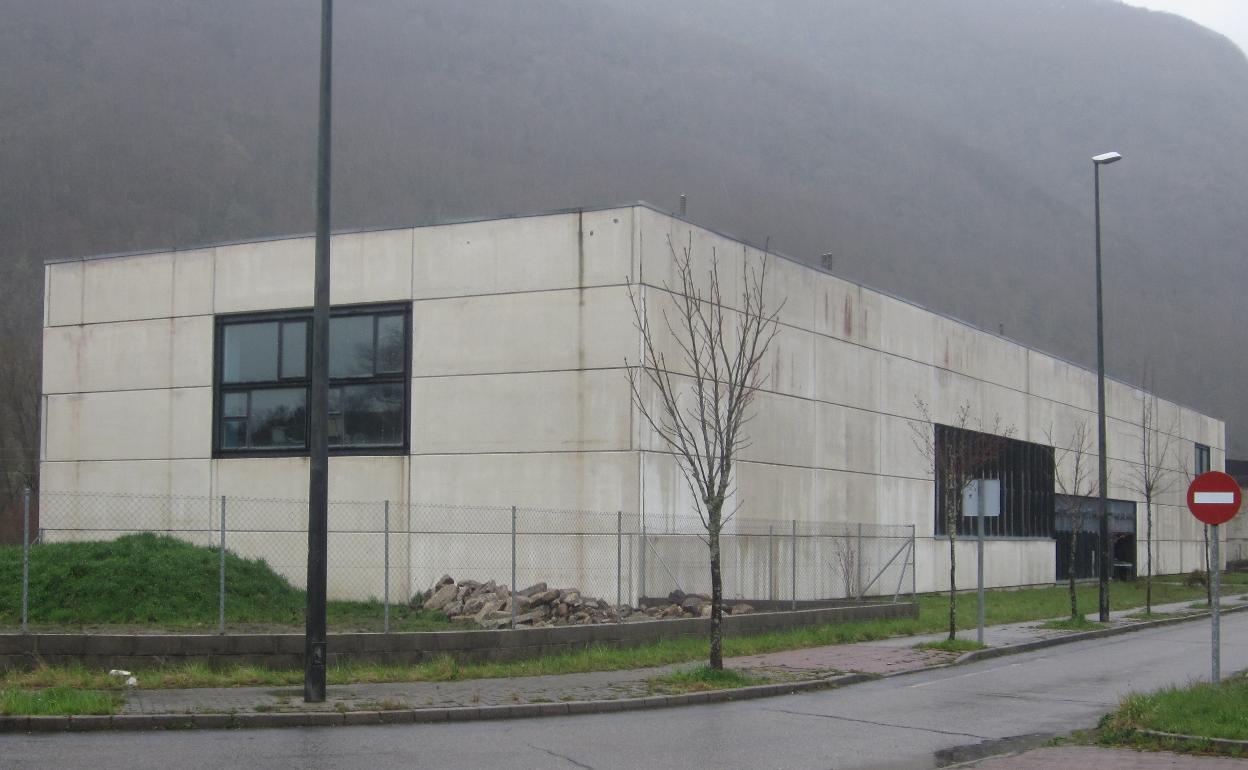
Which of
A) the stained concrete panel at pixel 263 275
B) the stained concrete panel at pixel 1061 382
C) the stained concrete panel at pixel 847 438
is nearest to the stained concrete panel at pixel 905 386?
the stained concrete panel at pixel 847 438

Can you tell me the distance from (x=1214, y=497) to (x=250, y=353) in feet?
67.9

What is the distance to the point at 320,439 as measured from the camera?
15375mm

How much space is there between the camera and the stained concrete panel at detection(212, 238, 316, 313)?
94.6ft

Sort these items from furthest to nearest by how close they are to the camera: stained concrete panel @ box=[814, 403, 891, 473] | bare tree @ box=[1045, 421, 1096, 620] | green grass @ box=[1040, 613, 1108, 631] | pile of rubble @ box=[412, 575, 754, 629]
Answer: bare tree @ box=[1045, 421, 1096, 620] < stained concrete panel @ box=[814, 403, 891, 473] < green grass @ box=[1040, 613, 1108, 631] < pile of rubble @ box=[412, 575, 754, 629]

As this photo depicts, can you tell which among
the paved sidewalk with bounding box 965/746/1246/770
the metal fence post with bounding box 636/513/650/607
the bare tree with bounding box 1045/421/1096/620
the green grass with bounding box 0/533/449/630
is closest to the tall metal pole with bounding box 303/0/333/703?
the green grass with bounding box 0/533/449/630

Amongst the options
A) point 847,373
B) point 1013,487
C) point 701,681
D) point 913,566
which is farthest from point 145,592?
point 1013,487

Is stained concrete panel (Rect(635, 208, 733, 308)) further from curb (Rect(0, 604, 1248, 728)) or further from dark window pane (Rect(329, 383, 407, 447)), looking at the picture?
curb (Rect(0, 604, 1248, 728))

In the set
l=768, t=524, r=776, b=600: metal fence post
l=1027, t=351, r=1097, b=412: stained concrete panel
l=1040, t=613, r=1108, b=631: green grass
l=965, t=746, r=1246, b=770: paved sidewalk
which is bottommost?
l=1040, t=613, r=1108, b=631: green grass

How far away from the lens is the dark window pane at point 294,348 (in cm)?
2883

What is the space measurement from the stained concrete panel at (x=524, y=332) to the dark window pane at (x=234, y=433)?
4466 millimetres

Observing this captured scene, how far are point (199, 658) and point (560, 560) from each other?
30.1ft

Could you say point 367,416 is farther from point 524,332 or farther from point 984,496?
point 984,496

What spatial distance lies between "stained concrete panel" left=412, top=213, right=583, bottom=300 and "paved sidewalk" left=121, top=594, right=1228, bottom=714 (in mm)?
9052

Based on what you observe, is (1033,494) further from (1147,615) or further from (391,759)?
(391,759)
